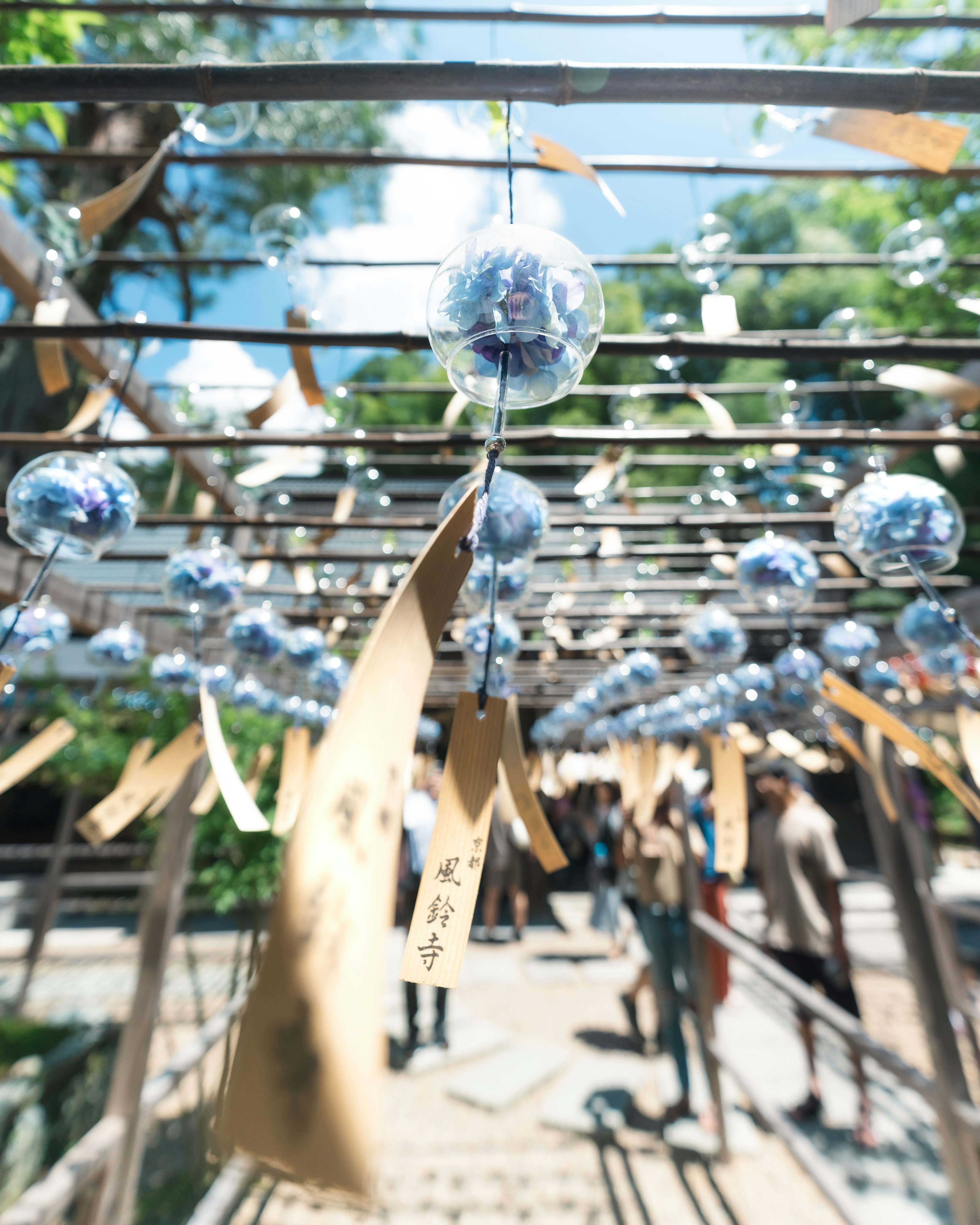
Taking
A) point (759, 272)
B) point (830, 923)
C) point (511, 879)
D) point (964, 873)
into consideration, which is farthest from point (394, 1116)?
point (759, 272)

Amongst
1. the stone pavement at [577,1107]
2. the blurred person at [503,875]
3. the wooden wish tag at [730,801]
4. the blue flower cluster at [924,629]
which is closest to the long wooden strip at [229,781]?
the stone pavement at [577,1107]

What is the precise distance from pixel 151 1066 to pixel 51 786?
5.63 m

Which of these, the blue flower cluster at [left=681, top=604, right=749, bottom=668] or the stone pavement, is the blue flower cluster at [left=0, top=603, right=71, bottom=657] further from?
the blue flower cluster at [left=681, top=604, right=749, bottom=668]

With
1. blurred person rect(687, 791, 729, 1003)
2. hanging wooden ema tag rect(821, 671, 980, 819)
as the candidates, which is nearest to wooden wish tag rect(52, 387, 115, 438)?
hanging wooden ema tag rect(821, 671, 980, 819)

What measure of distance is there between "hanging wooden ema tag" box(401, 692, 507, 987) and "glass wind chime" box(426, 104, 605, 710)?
5 cm

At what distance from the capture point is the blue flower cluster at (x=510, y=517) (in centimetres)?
91

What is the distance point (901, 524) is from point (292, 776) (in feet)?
4.55

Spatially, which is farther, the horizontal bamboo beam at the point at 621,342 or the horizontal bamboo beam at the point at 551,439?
the horizontal bamboo beam at the point at 551,439

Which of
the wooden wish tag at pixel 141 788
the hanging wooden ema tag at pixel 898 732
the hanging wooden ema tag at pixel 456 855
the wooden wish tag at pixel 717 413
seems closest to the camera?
the hanging wooden ema tag at pixel 456 855

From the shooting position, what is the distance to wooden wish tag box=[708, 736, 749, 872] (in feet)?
4.67

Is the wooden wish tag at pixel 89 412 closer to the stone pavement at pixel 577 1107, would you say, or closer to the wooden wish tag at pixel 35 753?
the wooden wish tag at pixel 35 753

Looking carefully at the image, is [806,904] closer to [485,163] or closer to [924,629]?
[924,629]

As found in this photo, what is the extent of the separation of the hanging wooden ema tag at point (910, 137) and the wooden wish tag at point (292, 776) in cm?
152

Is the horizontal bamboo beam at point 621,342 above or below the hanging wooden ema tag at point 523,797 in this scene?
above
